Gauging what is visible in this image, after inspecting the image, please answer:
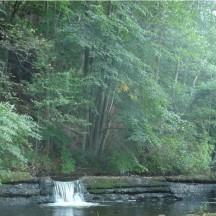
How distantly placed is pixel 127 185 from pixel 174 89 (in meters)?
5.85

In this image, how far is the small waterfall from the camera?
1454 centimetres

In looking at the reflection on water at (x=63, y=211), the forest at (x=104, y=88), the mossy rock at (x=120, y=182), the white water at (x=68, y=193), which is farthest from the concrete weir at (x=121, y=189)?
the reflection on water at (x=63, y=211)

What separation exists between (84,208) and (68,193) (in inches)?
61.4

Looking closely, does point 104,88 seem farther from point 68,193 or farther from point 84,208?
point 84,208

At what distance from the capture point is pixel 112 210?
13.2m

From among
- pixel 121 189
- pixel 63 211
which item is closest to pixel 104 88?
pixel 121 189

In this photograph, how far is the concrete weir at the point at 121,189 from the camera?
46.0ft

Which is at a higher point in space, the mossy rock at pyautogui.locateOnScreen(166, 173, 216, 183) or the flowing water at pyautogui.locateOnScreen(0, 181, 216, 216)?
the mossy rock at pyautogui.locateOnScreen(166, 173, 216, 183)

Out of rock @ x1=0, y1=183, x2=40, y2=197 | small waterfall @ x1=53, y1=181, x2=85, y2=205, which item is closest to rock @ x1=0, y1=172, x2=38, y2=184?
rock @ x1=0, y1=183, x2=40, y2=197

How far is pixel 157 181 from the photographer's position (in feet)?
53.7

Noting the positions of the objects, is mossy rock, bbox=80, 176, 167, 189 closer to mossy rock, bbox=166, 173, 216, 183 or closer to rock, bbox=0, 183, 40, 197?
mossy rock, bbox=166, 173, 216, 183

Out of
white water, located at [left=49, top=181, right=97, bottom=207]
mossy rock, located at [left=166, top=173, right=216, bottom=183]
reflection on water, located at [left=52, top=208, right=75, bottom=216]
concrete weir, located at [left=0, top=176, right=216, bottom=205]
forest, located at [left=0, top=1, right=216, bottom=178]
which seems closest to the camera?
reflection on water, located at [left=52, top=208, right=75, bottom=216]

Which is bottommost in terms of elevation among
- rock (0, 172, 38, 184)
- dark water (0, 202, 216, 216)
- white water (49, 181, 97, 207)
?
dark water (0, 202, 216, 216)

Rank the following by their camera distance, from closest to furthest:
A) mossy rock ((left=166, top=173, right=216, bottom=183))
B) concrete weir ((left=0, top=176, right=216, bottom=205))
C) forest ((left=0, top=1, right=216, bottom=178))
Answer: concrete weir ((left=0, top=176, right=216, bottom=205))
forest ((left=0, top=1, right=216, bottom=178))
mossy rock ((left=166, top=173, right=216, bottom=183))
